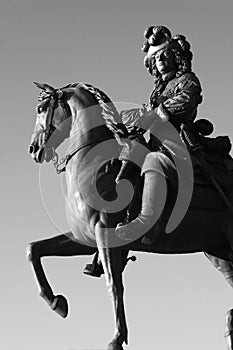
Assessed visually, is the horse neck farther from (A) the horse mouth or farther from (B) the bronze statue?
(A) the horse mouth

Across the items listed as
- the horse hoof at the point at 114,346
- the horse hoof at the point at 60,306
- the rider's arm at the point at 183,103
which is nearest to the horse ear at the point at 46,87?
the rider's arm at the point at 183,103

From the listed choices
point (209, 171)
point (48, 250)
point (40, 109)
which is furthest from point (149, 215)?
point (40, 109)

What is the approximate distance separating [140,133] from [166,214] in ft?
3.47

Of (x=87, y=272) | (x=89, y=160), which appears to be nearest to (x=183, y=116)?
(x=89, y=160)

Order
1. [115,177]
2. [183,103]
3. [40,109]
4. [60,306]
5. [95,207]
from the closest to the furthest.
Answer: [95,207] → [115,177] → [60,306] → [183,103] → [40,109]

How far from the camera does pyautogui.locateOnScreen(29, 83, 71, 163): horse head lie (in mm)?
11344

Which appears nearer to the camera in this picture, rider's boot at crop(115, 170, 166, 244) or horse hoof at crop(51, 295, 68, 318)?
rider's boot at crop(115, 170, 166, 244)

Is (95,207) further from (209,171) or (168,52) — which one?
(168,52)

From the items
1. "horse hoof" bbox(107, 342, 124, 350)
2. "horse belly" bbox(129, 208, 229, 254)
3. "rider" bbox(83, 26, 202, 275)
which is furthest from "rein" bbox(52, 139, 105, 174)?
"horse hoof" bbox(107, 342, 124, 350)

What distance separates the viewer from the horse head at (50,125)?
37.2ft

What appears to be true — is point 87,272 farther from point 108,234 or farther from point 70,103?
point 70,103

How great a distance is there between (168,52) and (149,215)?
2428 millimetres

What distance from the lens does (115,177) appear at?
1084cm

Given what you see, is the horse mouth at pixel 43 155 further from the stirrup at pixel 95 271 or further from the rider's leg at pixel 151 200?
the stirrup at pixel 95 271
